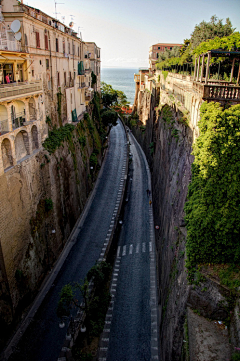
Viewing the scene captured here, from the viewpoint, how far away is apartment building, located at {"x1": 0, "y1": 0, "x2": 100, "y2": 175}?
16734mm

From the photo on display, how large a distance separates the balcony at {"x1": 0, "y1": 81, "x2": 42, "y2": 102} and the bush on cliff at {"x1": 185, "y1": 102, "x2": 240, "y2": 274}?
442 inches

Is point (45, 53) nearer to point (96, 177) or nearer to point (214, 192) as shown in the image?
point (96, 177)

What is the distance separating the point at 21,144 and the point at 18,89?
3662mm

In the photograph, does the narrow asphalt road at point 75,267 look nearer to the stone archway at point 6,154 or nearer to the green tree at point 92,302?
the green tree at point 92,302

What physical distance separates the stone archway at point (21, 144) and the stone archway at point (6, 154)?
1251mm

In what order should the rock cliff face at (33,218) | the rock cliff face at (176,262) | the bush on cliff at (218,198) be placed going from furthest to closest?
the rock cliff face at (33,218) → the rock cliff face at (176,262) → the bush on cliff at (218,198)

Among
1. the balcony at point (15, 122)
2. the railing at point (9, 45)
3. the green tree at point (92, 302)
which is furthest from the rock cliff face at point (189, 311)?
the railing at point (9, 45)

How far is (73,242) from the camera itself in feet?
79.5

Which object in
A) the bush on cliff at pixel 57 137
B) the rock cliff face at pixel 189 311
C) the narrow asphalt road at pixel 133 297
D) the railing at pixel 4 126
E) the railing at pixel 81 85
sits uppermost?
the railing at pixel 81 85

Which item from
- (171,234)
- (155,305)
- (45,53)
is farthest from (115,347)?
(45,53)

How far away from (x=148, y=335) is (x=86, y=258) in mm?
7829

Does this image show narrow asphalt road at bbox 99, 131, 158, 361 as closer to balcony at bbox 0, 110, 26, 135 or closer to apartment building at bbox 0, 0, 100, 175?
apartment building at bbox 0, 0, 100, 175

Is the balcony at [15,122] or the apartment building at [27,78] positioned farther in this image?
the apartment building at [27,78]

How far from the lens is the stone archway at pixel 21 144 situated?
18.3 metres
